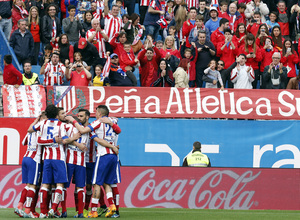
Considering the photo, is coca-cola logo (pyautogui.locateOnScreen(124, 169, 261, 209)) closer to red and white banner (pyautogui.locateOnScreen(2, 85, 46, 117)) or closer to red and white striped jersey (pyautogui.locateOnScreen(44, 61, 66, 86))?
red and white banner (pyautogui.locateOnScreen(2, 85, 46, 117))

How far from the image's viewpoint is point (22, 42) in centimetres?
2073

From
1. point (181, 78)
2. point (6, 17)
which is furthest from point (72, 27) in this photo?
point (181, 78)

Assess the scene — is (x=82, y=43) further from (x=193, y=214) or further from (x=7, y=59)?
(x=193, y=214)

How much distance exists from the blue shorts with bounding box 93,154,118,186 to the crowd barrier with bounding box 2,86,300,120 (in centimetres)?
572

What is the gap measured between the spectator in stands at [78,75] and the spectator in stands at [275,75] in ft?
16.6

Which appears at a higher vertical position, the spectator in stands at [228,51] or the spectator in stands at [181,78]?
the spectator in stands at [228,51]

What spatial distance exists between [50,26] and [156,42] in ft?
10.6

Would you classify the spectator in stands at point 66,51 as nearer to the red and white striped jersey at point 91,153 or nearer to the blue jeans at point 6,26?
the blue jeans at point 6,26

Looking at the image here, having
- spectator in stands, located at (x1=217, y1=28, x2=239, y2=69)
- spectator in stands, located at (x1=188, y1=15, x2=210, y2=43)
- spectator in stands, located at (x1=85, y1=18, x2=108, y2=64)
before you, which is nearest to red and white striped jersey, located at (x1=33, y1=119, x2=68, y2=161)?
spectator in stands, located at (x1=85, y1=18, x2=108, y2=64)

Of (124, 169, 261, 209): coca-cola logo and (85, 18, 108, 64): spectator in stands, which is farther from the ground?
(85, 18, 108, 64): spectator in stands

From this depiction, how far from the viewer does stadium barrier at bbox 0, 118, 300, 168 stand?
1930 cm

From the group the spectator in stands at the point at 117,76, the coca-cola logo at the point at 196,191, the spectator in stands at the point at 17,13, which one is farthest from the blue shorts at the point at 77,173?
the spectator in stands at the point at 17,13

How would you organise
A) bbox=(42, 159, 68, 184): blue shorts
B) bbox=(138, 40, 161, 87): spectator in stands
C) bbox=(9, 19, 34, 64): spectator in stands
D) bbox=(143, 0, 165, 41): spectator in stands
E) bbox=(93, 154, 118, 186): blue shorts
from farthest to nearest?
bbox=(143, 0, 165, 41): spectator in stands → bbox=(9, 19, 34, 64): spectator in stands → bbox=(138, 40, 161, 87): spectator in stands → bbox=(93, 154, 118, 186): blue shorts → bbox=(42, 159, 68, 184): blue shorts

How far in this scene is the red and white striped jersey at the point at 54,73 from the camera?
19.6 metres
